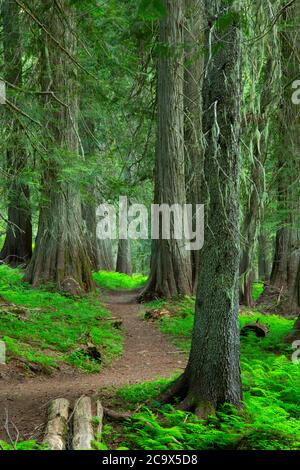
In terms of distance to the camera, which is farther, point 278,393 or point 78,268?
point 78,268

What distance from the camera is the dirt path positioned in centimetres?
501

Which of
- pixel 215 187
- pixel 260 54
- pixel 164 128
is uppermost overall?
pixel 164 128

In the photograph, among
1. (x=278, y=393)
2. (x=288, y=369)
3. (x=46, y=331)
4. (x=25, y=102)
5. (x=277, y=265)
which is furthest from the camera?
(x=277, y=265)

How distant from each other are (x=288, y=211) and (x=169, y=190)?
3.43 meters

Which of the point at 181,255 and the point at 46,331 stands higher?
the point at 181,255

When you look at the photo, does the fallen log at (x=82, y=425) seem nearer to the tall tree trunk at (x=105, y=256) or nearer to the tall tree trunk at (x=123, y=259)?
the tall tree trunk at (x=105, y=256)

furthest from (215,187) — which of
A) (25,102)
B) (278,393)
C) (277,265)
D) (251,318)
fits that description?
(277,265)

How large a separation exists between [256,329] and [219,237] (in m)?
4.84

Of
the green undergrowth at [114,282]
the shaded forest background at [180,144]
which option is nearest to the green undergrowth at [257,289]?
the shaded forest background at [180,144]

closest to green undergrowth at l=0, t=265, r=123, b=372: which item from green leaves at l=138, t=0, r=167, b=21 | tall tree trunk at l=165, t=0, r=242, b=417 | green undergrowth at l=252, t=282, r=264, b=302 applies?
tall tree trunk at l=165, t=0, r=242, b=417

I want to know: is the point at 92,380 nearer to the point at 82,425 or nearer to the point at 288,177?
the point at 82,425

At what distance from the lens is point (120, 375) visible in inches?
288

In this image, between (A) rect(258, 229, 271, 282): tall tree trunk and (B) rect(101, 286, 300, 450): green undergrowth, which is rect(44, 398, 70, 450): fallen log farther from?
(A) rect(258, 229, 271, 282): tall tree trunk

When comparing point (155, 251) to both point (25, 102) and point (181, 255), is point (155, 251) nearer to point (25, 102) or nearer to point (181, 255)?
point (181, 255)
